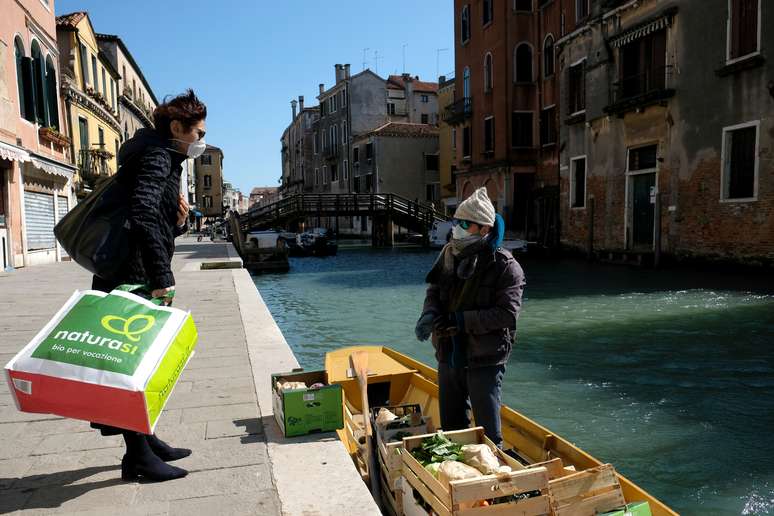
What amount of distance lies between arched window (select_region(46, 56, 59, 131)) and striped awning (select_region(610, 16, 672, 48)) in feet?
56.1

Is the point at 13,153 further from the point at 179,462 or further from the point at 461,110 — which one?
the point at 461,110

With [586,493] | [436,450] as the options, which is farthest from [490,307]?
[586,493]

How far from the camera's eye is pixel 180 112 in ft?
9.54

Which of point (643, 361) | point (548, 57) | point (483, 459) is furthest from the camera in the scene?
point (548, 57)

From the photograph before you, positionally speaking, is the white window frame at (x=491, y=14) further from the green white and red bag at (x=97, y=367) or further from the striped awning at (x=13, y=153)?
the green white and red bag at (x=97, y=367)

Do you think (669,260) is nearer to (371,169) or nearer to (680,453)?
(680,453)

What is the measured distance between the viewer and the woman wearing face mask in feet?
8.80

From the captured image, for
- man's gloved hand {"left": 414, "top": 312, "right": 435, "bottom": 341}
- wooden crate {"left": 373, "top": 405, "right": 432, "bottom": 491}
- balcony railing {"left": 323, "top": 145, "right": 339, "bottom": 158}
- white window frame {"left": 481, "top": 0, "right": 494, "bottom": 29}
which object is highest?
white window frame {"left": 481, "top": 0, "right": 494, "bottom": 29}

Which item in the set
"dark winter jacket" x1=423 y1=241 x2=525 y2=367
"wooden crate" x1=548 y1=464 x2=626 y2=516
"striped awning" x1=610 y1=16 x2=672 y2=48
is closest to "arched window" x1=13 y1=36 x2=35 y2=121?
"dark winter jacket" x1=423 y1=241 x2=525 y2=367

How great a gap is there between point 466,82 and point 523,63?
13.8 feet

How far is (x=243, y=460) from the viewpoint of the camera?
124 inches

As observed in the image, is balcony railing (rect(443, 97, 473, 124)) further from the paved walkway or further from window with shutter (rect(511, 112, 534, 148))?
the paved walkway

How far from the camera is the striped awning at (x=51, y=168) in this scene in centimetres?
1524

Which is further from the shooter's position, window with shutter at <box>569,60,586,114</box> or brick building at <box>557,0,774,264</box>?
window with shutter at <box>569,60,586,114</box>
